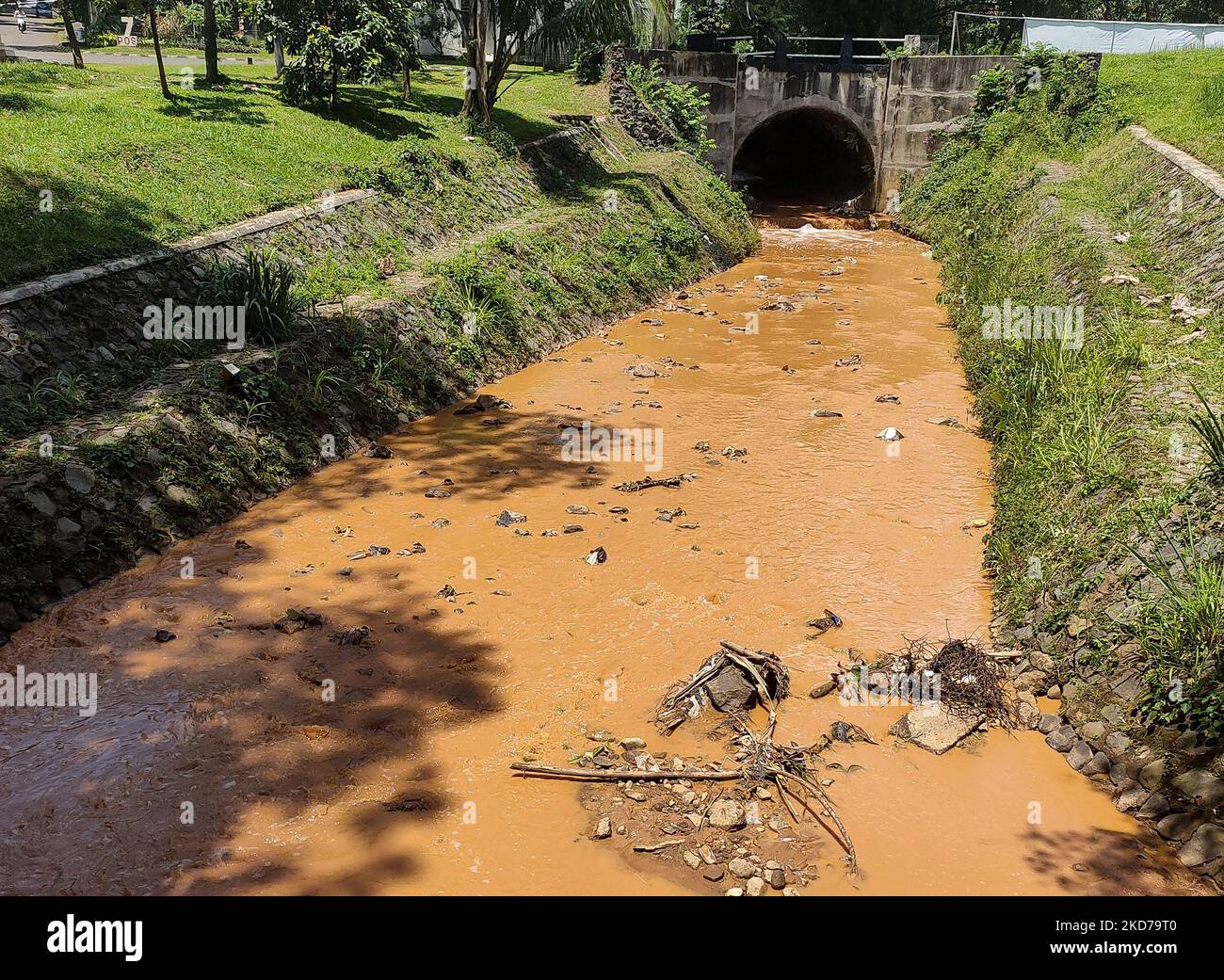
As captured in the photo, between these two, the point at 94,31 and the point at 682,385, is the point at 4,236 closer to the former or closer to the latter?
the point at 682,385

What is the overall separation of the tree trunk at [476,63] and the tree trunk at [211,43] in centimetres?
474

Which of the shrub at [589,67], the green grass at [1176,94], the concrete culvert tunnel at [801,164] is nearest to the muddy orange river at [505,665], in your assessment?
the green grass at [1176,94]

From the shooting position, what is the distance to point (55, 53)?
2431 cm

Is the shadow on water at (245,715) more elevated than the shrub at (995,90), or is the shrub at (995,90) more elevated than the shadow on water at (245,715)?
the shrub at (995,90)

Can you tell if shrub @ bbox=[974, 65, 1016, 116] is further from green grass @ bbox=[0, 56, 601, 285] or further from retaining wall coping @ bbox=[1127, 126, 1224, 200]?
green grass @ bbox=[0, 56, 601, 285]

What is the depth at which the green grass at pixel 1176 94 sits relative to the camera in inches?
663

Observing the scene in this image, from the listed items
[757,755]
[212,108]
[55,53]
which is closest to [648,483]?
[757,755]

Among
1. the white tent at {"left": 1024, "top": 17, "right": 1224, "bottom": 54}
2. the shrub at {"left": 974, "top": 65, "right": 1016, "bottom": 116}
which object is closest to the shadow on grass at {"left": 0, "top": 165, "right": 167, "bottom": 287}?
the shrub at {"left": 974, "top": 65, "right": 1016, "bottom": 116}

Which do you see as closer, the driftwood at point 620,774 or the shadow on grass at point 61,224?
the driftwood at point 620,774

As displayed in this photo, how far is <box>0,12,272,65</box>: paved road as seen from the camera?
2211 cm

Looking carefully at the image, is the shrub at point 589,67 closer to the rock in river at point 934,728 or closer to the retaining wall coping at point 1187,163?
the retaining wall coping at point 1187,163

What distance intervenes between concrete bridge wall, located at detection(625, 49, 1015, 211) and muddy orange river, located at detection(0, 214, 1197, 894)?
18007 mm

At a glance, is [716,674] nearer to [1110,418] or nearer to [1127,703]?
[1127,703]

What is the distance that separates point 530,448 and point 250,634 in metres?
5.05
